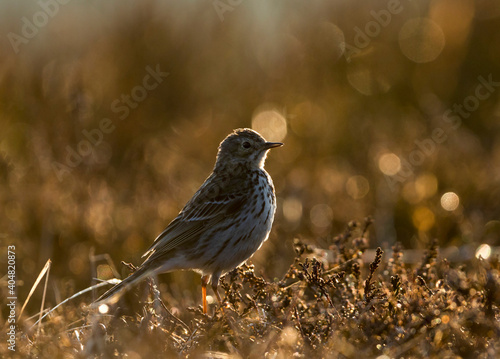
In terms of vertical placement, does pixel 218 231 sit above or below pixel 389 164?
above

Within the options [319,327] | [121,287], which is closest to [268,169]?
[121,287]

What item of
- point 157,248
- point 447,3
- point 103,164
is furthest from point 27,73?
point 447,3

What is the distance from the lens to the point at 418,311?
3.94 metres

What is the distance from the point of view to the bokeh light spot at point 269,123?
10.2 metres

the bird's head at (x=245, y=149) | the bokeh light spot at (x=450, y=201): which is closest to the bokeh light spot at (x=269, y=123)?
the bokeh light spot at (x=450, y=201)

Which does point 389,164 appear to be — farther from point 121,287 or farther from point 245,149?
point 121,287

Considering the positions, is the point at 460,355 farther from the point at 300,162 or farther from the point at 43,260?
the point at 300,162

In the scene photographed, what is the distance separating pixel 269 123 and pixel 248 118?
529 millimetres

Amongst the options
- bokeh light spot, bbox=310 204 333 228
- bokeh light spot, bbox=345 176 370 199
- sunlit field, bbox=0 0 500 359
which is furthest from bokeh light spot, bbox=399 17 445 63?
bokeh light spot, bbox=310 204 333 228

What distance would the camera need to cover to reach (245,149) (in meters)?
6.51

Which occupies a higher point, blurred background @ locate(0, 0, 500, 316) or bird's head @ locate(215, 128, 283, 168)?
bird's head @ locate(215, 128, 283, 168)

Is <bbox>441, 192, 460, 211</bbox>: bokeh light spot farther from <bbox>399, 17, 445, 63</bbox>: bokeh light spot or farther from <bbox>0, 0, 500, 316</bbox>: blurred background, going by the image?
<bbox>399, 17, 445, 63</bbox>: bokeh light spot

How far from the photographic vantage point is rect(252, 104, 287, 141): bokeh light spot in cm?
1020

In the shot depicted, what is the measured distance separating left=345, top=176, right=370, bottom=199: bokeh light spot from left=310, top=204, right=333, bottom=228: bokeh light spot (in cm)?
41
